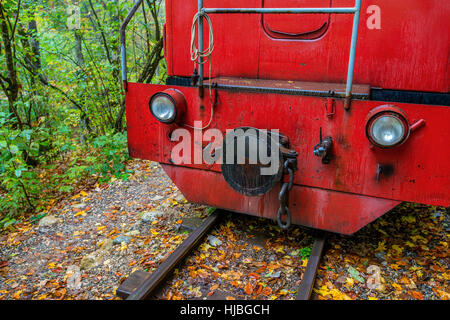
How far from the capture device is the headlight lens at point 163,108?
8.41ft

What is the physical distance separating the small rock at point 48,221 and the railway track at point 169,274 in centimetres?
155

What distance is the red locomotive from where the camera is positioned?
2076 mm

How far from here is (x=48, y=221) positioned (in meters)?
3.33

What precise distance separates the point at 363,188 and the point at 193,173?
143 centimetres

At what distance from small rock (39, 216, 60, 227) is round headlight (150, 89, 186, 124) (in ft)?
5.73

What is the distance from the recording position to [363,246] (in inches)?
109

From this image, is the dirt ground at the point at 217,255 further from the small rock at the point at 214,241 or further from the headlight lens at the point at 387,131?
the headlight lens at the point at 387,131

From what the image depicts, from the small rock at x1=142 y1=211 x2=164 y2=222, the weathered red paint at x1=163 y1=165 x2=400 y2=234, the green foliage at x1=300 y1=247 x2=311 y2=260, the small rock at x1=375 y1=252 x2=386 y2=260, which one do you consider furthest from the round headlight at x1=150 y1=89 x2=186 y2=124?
the small rock at x1=375 y1=252 x2=386 y2=260

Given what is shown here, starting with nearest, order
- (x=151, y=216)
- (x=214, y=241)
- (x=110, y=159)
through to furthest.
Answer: (x=214, y=241) → (x=151, y=216) → (x=110, y=159)

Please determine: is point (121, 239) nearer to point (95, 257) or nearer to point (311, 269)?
point (95, 257)

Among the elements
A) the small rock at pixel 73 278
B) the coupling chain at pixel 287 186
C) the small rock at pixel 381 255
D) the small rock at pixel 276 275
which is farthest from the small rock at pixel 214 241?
the small rock at pixel 381 255

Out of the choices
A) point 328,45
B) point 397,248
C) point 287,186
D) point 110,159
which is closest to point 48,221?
point 110,159

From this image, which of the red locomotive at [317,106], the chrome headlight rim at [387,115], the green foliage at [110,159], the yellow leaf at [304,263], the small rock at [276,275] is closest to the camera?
the chrome headlight rim at [387,115]

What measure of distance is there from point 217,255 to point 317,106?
143cm
